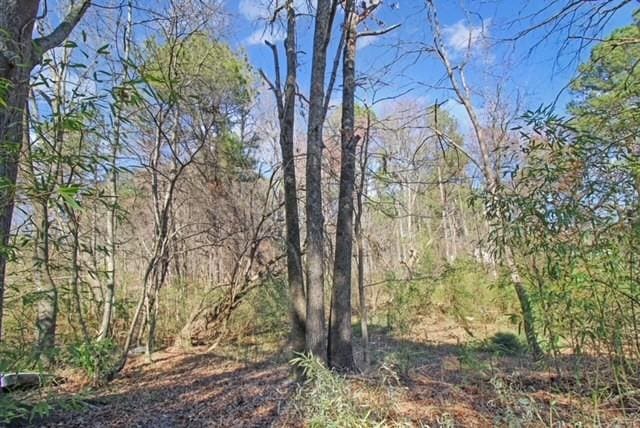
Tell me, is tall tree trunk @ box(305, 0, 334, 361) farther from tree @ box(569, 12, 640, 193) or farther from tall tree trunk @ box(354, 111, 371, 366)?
tree @ box(569, 12, 640, 193)

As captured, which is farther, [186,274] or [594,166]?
[186,274]

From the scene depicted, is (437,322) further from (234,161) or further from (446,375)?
(234,161)

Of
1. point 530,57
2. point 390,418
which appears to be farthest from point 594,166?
point 390,418

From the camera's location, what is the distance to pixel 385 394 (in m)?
2.20

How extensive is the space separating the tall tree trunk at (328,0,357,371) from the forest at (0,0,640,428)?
0.02 m

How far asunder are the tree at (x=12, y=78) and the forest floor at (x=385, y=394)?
1.01m

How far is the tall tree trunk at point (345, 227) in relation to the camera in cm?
343

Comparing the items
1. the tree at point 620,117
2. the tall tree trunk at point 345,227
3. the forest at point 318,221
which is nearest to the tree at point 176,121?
the forest at point 318,221

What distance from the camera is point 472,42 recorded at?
590 centimetres

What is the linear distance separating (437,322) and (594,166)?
18.8ft

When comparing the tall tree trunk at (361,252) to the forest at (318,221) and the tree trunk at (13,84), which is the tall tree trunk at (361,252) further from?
the tree trunk at (13,84)

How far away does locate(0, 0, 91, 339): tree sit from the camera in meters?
1.46

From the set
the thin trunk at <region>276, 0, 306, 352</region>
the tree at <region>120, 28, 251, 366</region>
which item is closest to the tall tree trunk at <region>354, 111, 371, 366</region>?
the thin trunk at <region>276, 0, 306, 352</region>

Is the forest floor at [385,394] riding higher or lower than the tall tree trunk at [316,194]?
lower
